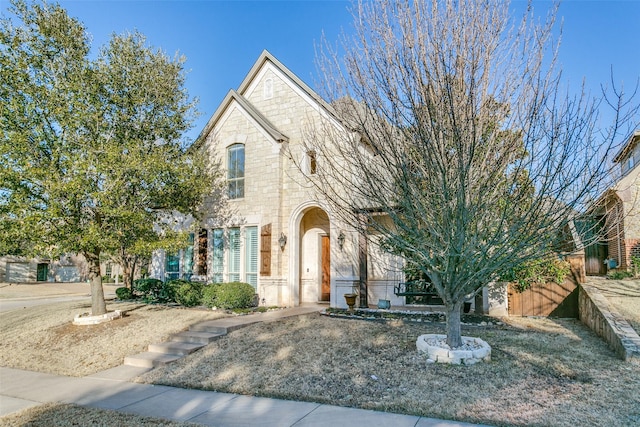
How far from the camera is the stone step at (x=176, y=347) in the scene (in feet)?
28.2

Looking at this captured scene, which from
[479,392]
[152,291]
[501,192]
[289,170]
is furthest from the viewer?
[152,291]

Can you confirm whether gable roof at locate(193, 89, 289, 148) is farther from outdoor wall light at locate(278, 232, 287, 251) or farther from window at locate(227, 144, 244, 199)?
outdoor wall light at locate(278, 232, 287, 251)

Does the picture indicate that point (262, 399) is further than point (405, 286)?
No

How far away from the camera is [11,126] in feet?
32.0

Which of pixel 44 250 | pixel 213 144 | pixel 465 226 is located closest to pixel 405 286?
pixel 465 226

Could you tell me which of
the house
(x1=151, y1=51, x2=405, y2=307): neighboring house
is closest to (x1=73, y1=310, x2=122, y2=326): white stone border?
(x1=151, y1=51, x2=405, y2=307): neighboring house

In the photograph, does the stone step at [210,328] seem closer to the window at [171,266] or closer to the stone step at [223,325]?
the stone step at [223,325]

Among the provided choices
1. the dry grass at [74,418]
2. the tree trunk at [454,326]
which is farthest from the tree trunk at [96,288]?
the tree trunk at [454,326]

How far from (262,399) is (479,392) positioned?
3064 millimetres

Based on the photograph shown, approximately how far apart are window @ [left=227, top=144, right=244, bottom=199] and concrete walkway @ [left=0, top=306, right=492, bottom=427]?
26.7 ft

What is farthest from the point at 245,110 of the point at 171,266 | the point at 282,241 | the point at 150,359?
the point at 150,359

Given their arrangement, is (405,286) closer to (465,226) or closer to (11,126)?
(465,226)

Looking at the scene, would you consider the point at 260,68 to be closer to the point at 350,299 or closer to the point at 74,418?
the point at 350,299

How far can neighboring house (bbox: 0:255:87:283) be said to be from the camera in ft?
100
